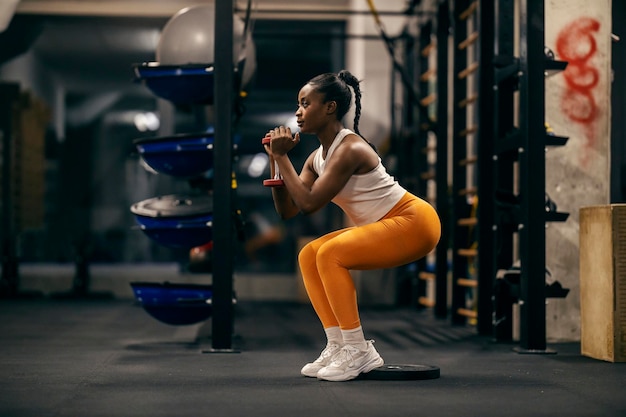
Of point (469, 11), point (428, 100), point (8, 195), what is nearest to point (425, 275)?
point (428, 100)

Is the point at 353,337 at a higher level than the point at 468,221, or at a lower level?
lower

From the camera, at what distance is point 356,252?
3.16 meters

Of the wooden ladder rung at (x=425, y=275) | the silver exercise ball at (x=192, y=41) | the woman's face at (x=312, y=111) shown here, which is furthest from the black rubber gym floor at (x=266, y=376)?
the silver exercise ball at (x=192, y=41)

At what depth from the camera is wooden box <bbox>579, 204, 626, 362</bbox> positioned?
3.73 metres

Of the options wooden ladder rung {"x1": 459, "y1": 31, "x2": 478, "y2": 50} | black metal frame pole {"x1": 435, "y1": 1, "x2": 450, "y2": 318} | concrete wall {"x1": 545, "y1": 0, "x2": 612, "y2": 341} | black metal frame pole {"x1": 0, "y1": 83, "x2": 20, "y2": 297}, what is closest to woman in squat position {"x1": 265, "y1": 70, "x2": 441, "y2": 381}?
concrete wall {"x1": 545, "y1": 0, "x2": 612, "y2": 341}

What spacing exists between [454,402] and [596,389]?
0.60 m

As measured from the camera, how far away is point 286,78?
11281 mm

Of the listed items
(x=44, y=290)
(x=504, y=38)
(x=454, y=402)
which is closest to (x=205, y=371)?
(x=454, y=402)

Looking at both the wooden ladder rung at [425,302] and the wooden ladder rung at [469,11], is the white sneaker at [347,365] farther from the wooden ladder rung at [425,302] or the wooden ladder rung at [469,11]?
the wooden ladder rung at [425,302]

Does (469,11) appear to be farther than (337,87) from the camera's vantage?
Yes

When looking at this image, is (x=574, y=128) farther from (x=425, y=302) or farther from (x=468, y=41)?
(x=425, y=302)

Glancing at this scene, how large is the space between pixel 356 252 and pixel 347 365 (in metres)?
0.40

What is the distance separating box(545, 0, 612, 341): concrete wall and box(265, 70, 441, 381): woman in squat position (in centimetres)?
161

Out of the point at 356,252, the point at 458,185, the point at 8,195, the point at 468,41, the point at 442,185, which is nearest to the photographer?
the point at 356,252
